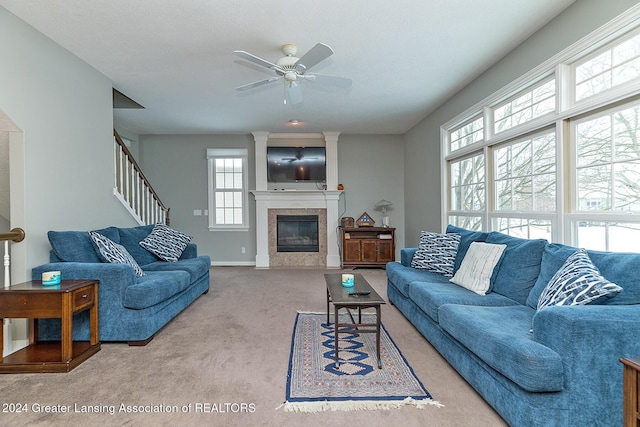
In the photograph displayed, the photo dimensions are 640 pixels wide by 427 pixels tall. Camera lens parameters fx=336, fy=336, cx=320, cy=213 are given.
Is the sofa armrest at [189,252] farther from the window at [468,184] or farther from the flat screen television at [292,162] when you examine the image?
the window at [468,184]

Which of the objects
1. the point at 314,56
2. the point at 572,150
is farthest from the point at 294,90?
the point at 572,150

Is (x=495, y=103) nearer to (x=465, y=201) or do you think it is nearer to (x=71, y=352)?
(x=465, y=201)

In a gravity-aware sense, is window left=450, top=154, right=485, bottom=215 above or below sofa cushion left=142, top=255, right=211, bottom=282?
above

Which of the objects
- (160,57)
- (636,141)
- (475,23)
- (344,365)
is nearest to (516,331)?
(344,365)

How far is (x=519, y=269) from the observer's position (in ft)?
8.55

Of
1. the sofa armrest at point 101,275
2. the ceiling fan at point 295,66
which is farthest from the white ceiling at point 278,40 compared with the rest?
the sofa armrest at point 101,275

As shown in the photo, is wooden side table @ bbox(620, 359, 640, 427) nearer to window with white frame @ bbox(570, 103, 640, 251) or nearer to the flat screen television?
window with white frame @ bbox(570, 103, 640, 251)

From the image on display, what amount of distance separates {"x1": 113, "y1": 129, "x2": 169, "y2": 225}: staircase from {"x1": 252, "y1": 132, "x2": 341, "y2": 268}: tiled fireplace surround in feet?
6.20

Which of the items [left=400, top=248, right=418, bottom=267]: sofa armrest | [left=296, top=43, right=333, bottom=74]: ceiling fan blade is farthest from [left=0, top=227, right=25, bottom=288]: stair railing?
[left=400, top=248, right=418, bottom=267]: sofa armrest

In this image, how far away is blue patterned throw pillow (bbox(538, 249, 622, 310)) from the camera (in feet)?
5.64

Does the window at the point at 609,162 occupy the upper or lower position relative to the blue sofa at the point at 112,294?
upper

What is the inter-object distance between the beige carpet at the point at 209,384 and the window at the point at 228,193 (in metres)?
3.64

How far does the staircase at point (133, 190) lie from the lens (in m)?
4.61

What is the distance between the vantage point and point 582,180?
2.65 metres
